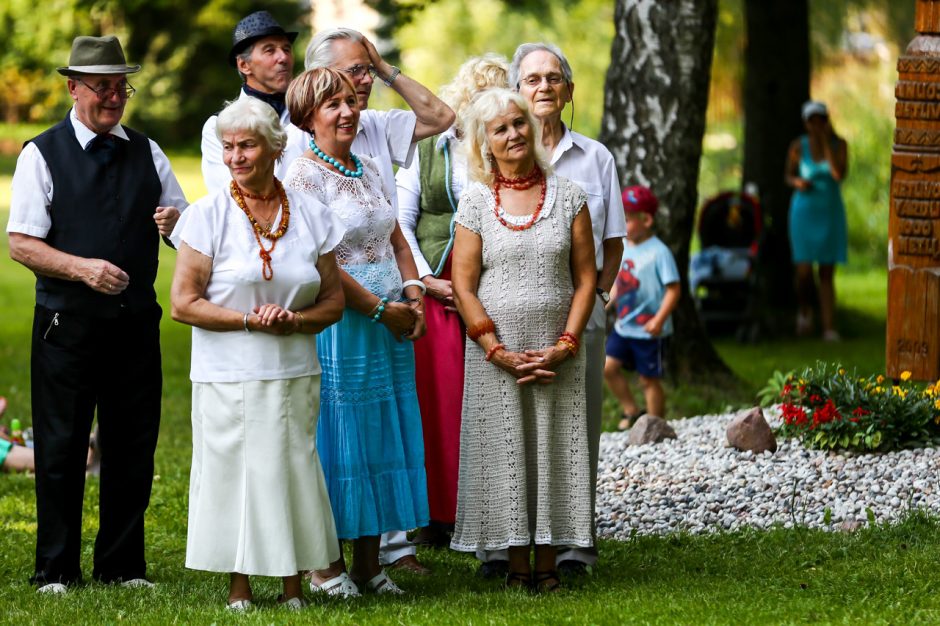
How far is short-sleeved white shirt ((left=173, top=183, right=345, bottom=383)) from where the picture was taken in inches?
194

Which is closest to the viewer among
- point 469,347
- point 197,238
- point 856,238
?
point 197,238

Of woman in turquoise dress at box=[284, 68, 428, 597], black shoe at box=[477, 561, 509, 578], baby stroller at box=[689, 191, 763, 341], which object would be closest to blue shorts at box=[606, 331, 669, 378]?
black shoe at box=[477, 561, 509, 578]

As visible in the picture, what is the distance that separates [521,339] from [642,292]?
139 inches

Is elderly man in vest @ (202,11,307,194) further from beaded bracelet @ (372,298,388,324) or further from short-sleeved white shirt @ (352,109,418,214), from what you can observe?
beaded bracelet @ (372,298,388,324)

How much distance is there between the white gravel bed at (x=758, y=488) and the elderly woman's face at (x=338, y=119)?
2508 millimetres

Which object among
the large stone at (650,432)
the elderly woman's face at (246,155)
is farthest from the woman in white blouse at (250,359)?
the large stone at (650,432)

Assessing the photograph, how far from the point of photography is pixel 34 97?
4209 cm

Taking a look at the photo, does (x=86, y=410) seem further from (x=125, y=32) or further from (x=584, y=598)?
(x=125, y=32)

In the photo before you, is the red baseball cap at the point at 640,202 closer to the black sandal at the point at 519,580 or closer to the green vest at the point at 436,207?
the green vest at the point at 436,207

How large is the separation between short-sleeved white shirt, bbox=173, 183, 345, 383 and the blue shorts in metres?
4.17

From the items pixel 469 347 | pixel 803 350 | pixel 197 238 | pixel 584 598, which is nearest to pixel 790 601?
pixel 584 598

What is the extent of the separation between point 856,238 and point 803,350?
796cm

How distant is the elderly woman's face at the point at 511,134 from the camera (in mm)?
5371

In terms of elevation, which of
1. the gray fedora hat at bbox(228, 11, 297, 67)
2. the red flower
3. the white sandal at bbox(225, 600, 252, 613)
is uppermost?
the gray fedora hat at bbox(228, 11, 297, 67)
